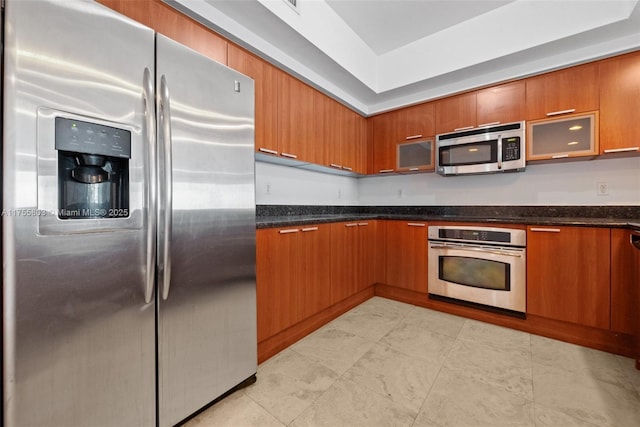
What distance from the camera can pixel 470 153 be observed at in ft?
9.04

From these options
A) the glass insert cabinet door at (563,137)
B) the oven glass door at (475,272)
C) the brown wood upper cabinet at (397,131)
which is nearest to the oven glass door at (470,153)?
the brown wood upper cabinet at (397,131)

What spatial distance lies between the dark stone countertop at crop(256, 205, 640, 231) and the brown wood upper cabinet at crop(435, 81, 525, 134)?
894 mm

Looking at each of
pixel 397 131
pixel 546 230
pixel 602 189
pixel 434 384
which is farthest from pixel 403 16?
pixel 434 384

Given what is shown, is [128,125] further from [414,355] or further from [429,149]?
[429,149]

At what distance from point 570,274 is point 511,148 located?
45.9 inches

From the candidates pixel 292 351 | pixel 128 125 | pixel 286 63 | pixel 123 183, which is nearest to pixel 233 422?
pixel 292 351

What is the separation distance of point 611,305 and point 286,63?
3.12m

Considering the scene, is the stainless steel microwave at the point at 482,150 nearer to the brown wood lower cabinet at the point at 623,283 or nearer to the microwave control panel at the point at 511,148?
the microwave control panel at the point at 511,148

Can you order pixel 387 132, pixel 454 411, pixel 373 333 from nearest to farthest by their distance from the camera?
pixel 454 411, pixel 373 333, pixel 387 132

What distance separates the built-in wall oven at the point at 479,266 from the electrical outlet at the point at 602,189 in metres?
0.87

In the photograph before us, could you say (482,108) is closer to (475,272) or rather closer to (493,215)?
(493,215)

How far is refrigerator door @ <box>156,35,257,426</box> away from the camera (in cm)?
122

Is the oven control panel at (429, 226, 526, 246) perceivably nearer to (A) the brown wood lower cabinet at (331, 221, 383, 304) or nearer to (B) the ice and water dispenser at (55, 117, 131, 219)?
(A) the brown wood lower cabinet at (331, 221, 383, 304)

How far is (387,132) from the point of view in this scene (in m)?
3.39
